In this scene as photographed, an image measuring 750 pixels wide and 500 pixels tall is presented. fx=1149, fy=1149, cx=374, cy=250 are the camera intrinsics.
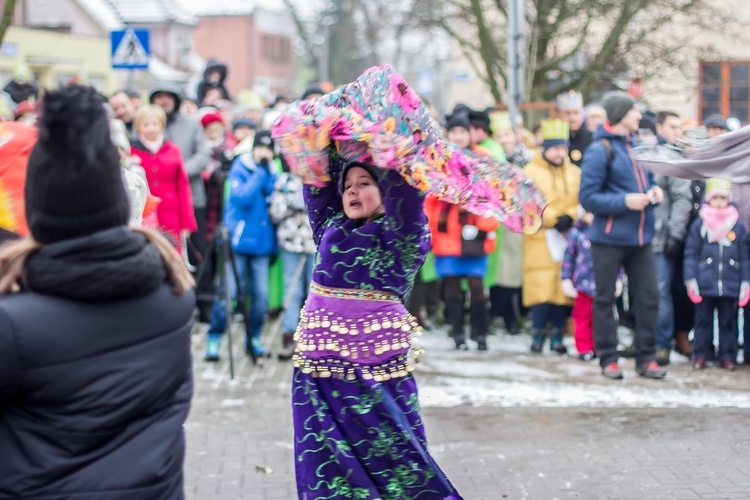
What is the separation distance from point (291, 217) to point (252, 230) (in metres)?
0.34

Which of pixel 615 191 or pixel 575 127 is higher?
pixel 575 127

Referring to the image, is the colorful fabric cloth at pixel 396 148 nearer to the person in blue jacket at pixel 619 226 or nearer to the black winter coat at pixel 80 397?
the black winter coat at pixel 80 397

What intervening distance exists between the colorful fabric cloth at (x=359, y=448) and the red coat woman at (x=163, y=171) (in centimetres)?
536

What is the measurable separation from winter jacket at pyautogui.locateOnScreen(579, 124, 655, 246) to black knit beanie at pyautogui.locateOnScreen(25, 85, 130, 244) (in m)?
6.02

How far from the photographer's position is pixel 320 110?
14.6 feet

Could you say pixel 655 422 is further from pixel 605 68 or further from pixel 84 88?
pixel 605 68

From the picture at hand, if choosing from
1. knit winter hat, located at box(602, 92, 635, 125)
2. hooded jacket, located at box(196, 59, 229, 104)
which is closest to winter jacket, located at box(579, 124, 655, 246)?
knit winter hat, located at box(602, 92, 635, 125)

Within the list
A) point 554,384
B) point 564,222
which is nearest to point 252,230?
point 564,222

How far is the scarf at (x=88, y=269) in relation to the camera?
108 inches

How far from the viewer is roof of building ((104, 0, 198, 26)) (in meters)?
53.7

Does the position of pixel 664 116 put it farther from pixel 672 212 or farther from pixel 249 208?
pixel 249 208

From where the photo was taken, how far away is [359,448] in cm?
453

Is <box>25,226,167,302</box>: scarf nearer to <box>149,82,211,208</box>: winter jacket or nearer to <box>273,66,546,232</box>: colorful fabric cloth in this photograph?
<box>273,66,546,232</box>: colorful fabric cloth

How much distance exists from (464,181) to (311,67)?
49.1m
